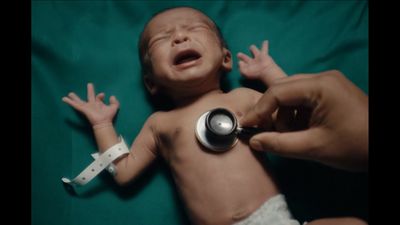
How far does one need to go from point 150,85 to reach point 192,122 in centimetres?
29

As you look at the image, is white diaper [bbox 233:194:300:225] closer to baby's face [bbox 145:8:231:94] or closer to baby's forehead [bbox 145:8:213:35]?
baby's face [bbox 145:8:231:94]

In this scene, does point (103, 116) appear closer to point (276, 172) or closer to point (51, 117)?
point (51, 117)

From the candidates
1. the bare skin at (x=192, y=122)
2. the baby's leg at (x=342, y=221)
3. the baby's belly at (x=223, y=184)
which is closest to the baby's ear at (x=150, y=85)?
the bare skin at (x=192, y=122)

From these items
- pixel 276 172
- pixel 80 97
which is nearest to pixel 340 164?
pixel 276 172

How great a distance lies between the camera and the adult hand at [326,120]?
0.93 metres

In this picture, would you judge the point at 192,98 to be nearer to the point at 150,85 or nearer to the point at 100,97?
the point at 150,85

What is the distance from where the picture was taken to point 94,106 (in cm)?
139

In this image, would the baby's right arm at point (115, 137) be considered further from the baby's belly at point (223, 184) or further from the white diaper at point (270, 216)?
the white diaper at point (270, 216)

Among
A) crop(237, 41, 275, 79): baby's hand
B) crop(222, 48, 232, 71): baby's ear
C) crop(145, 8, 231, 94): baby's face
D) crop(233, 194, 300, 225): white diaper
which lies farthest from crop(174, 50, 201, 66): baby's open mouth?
crop(233, 194, 300, 225): white diaper

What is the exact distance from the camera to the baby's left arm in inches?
55.0

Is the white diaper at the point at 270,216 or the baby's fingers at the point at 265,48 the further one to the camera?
the baby's fingers at the point at 265,48

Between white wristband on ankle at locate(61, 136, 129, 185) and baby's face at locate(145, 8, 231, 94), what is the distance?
0.31 meters

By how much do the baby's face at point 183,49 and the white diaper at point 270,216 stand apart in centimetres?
50

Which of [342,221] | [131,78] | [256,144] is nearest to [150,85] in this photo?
[131,78]
